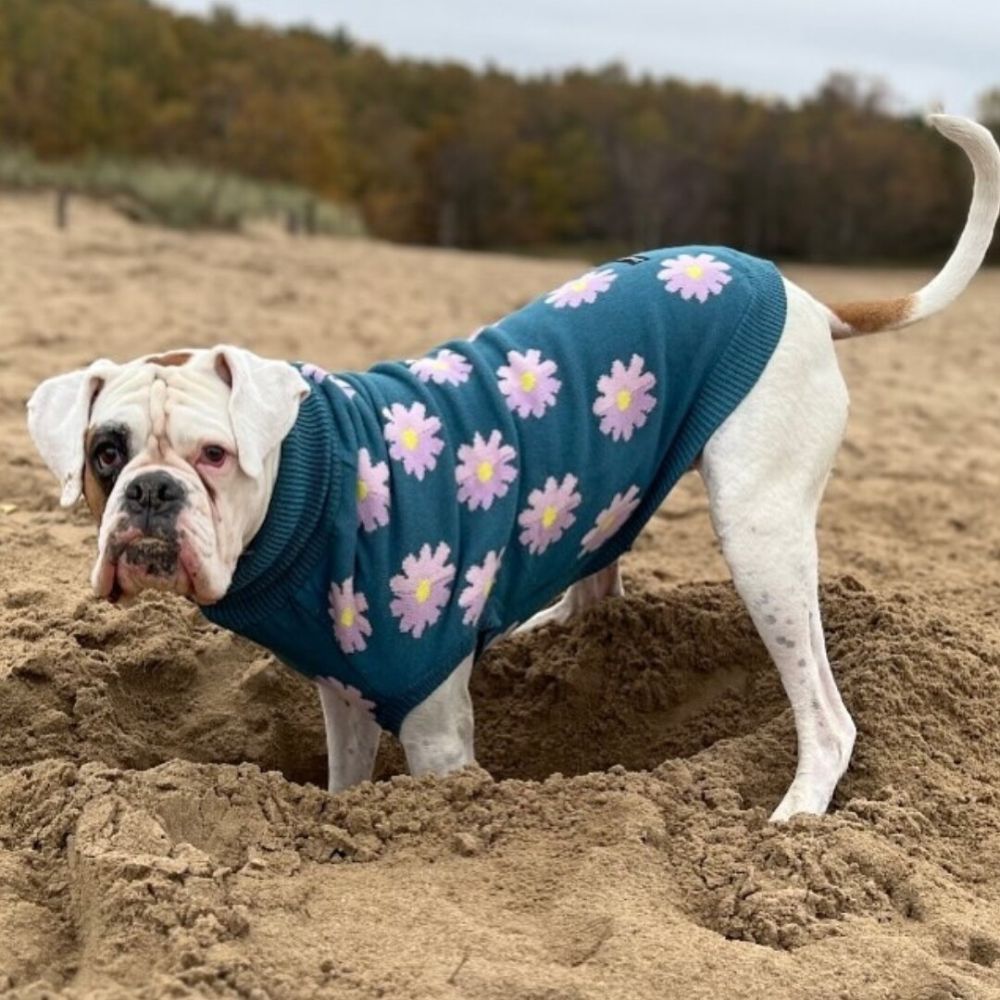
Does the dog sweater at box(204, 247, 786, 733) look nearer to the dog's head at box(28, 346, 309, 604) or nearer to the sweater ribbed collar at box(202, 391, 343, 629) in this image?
the sweater ribbed collar at box(202, 391, 343, 629)

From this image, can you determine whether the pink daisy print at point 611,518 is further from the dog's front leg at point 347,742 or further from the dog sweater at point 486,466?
the dog's front leg at point 347,742

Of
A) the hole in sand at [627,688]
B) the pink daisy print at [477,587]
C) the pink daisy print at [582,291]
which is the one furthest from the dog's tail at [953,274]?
the pink daisy print at [477,587]

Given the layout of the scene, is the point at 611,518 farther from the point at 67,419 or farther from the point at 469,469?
the point at 67,419

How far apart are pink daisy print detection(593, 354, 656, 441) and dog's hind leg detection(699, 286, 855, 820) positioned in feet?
0.64

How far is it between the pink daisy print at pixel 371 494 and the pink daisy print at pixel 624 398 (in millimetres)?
561

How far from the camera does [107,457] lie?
2.69 metres

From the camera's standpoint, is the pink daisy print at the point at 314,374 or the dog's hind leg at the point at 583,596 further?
the dog's hind leg at the point at 583,596

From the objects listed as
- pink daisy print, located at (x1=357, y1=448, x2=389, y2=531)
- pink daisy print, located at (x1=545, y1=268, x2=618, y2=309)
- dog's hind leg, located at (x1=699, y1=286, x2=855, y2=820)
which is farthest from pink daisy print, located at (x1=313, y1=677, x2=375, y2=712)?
pink daisy print, located at (x1=545, y1=268, x2=618, y2=309)

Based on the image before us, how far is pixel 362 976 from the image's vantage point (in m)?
2.20

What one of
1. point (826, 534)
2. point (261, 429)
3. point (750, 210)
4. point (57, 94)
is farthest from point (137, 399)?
point (750, 210)

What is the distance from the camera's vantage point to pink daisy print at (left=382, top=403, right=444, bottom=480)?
2.95 m

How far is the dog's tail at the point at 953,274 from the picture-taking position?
3453mm

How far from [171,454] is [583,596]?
5.58 ft

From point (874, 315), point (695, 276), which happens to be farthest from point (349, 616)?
point (874, 315)
